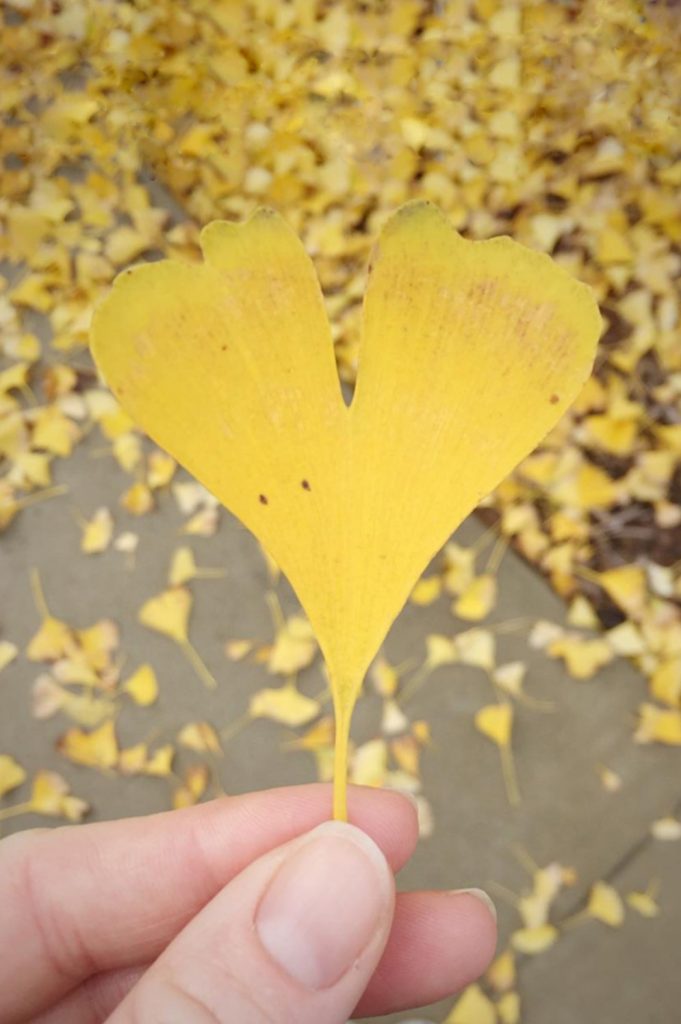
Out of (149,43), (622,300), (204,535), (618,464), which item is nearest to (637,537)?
(618,464)

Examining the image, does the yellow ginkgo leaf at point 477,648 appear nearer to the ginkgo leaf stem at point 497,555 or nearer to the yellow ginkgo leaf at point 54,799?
the ginkgo leaf stem at point 497,555

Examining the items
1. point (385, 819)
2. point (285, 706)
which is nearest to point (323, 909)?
point (385, 819)

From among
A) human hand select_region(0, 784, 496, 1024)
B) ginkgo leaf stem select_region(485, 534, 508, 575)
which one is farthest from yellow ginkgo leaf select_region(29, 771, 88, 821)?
ginkgo leaf stem select_region(485, 534, 508, 575)

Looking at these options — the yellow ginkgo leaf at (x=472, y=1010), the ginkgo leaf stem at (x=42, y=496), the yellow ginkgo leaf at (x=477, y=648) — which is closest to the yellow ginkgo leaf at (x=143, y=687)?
the ginkgo leaf stem at (x=42, y=496)

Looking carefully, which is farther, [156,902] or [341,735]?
[156,902]

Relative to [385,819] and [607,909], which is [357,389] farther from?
[607,909]

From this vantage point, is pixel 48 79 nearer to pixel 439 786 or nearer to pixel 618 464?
pixel 618 464
